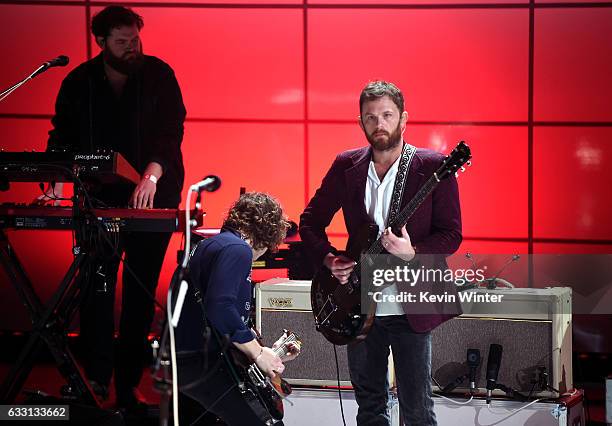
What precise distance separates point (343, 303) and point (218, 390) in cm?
66

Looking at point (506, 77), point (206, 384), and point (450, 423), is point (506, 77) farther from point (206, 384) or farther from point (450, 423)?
point (206, 384)

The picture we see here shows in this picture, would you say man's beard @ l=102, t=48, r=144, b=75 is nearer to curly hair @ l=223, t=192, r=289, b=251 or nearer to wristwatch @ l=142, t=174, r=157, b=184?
wristwatch @ l=142, t=174, r=157, b=184

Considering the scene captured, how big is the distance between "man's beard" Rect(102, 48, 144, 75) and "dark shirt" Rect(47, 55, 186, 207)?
0.04 m

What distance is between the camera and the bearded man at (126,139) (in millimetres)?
4359

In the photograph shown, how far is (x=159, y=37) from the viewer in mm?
5945

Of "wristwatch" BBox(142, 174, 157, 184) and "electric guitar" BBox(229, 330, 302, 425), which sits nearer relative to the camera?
"electric guitar" BBox(229, 330, 302, 425)

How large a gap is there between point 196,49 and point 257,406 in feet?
10.7

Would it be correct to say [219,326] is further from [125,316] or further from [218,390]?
[125,316]

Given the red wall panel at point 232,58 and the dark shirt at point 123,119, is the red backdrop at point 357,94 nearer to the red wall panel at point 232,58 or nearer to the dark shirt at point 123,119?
the red wall panel at point 232,58

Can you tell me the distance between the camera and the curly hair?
3.49 m

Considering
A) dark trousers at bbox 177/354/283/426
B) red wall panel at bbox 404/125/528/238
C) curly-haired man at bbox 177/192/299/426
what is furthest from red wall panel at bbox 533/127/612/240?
dark trousers at bbox 177/354/283/426

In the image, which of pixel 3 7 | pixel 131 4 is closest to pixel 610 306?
pixel 131 4

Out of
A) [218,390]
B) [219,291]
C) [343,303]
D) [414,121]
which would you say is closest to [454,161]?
[343,303]

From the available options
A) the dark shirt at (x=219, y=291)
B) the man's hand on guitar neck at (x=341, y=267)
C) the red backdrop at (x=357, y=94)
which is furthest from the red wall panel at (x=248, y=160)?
the dark shirt at (x=219, y=291)
